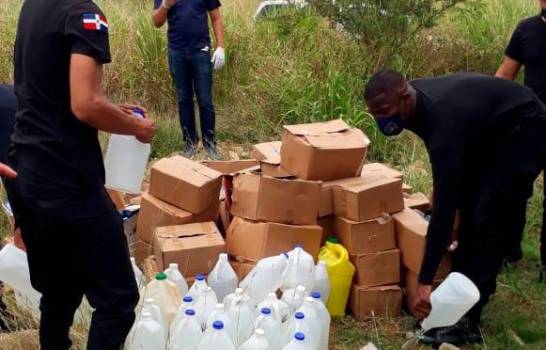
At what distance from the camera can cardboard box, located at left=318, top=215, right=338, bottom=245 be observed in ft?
12.5

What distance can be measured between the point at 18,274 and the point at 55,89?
1.21 metres

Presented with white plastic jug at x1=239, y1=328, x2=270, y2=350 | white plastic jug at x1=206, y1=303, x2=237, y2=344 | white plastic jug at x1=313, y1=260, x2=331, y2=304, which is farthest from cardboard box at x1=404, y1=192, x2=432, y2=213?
white plastic jug at x1=239, y1=328, x2=270, y2=350

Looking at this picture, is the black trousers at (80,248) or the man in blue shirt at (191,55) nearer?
the black trousers at (80,248)

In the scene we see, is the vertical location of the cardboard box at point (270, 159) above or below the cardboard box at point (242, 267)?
above

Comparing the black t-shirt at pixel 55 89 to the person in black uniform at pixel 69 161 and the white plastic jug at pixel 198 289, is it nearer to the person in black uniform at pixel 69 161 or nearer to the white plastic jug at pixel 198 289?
the person in black uniform at pixel 69 161

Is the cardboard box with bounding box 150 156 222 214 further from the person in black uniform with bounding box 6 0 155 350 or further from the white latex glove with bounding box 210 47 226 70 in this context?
the white latex glove with bounding box 210 47 226 70

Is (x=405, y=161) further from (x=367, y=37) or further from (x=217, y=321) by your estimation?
(x=217, y=321)

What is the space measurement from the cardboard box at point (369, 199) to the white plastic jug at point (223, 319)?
103 centimetres

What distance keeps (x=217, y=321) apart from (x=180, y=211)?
1.28 m

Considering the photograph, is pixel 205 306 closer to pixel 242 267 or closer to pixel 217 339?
pixel 217 339

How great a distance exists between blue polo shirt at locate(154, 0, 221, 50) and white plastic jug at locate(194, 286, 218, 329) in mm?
3101

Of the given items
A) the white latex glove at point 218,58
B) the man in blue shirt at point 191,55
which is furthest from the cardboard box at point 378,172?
the white latex glove at point 218,58

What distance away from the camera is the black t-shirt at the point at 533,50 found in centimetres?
392

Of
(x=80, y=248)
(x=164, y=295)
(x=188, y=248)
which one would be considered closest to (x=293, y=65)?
(x=188, y=248)
